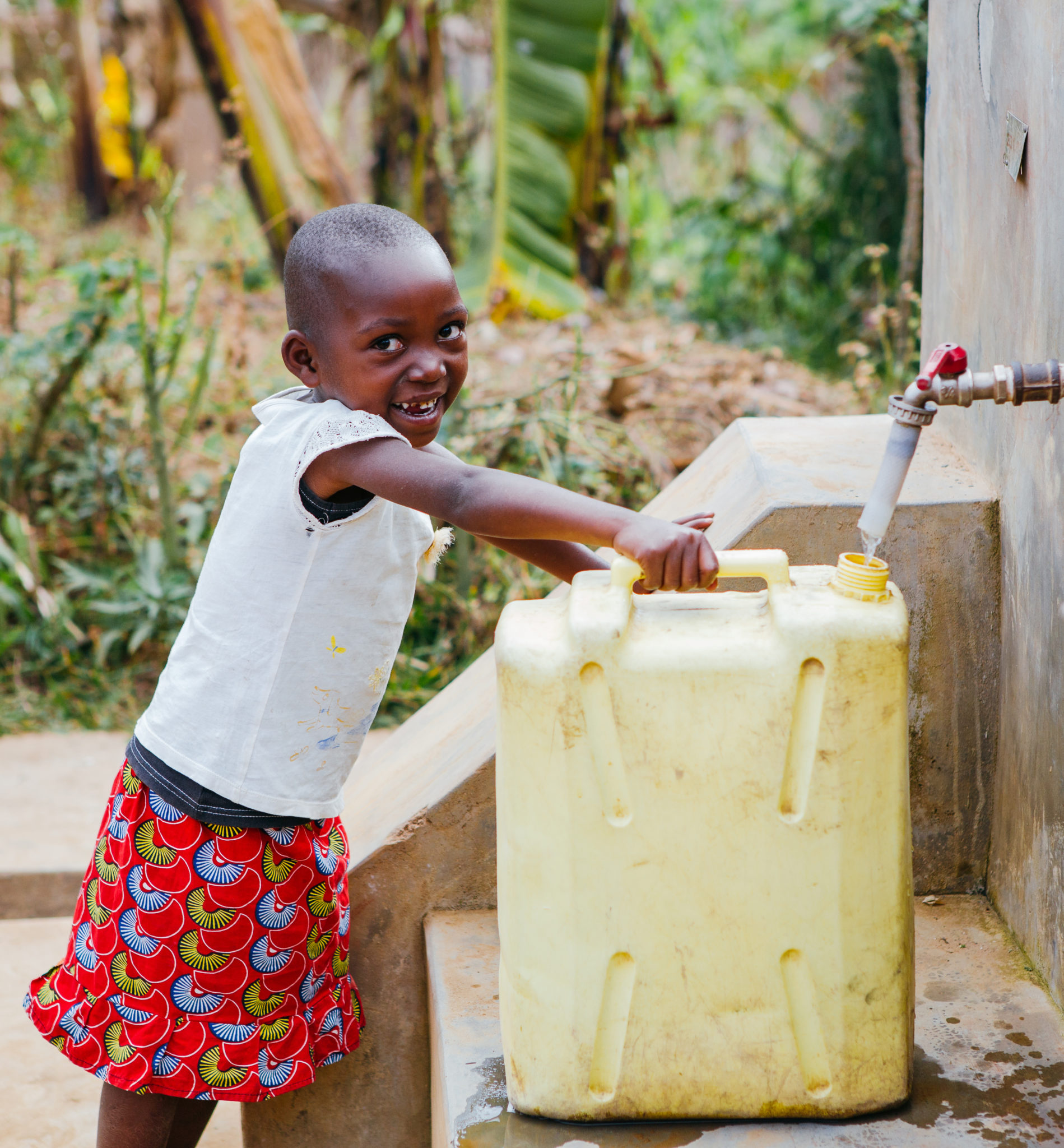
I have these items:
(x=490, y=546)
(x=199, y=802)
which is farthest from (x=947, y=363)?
(x=490, y=546)

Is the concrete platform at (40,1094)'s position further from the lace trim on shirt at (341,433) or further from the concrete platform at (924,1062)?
the lace trim on shirt at (341,433)

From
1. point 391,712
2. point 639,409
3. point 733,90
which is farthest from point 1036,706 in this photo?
point 733,90

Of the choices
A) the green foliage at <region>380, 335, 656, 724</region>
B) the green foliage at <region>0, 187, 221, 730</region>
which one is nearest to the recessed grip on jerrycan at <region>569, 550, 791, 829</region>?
the green foliage at <region>380, 335, 656, 724</region>

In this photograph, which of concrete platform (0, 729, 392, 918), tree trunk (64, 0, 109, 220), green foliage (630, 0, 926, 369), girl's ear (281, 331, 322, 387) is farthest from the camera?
tree trunk (64, 0, 109, 220)

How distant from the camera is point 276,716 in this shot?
1.63 metres

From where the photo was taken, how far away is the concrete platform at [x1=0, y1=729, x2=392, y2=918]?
3.13m

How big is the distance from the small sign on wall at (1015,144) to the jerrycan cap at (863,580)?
76cm

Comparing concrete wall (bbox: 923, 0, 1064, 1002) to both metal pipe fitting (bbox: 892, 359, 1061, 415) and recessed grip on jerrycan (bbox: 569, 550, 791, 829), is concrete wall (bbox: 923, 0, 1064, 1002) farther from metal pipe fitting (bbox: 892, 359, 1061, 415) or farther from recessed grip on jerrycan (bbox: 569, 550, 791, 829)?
recessed grip on jerrycan (bbox: 569, 550, 791, 829)

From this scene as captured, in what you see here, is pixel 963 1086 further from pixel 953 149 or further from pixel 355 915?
pixel 953 149

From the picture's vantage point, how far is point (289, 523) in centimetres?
157

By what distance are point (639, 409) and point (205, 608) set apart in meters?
3.09

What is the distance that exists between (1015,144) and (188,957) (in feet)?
5.33

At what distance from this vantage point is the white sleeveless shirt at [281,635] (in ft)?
5.20

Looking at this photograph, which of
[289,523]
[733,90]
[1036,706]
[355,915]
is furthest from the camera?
[733,90]
